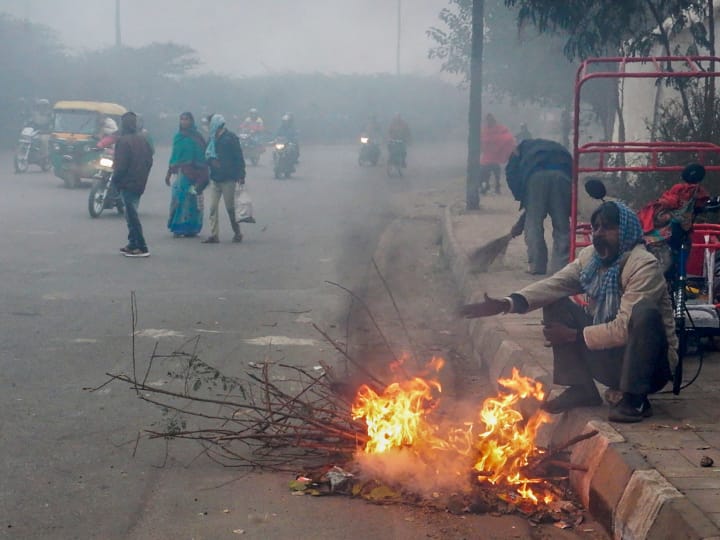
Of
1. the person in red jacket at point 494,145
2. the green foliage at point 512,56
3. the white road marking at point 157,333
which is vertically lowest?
the white road marking at point 157,333

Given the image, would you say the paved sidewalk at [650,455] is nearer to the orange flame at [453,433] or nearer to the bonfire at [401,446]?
the bonfire at [401,446]

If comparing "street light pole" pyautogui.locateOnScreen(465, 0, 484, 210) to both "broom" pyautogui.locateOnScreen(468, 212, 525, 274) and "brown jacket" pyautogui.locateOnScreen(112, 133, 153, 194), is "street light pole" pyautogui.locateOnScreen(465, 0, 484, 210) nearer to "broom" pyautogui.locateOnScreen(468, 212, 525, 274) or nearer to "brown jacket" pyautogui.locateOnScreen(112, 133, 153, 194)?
"brown jacket" pyautogui.locateOnScreen(112, 133, 153, 194)

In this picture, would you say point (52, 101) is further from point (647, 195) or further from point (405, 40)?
point (405, 40)

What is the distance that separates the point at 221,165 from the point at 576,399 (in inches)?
390

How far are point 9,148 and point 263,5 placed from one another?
64434mm

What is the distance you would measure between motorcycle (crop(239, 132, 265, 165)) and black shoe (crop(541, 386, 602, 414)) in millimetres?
29956

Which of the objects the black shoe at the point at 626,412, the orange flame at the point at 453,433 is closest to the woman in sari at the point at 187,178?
A: the orange flame at the point at 453,433

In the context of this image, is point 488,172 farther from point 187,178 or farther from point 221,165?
point 221,165

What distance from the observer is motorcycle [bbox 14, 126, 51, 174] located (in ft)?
92.5

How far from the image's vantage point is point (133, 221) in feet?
43.3

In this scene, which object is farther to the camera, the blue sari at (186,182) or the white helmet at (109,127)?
the white helmet at (109,127)

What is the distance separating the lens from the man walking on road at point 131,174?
43.7ft

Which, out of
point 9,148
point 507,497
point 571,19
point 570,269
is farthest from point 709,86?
point 9,148

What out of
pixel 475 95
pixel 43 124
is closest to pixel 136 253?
pixel 475 95
